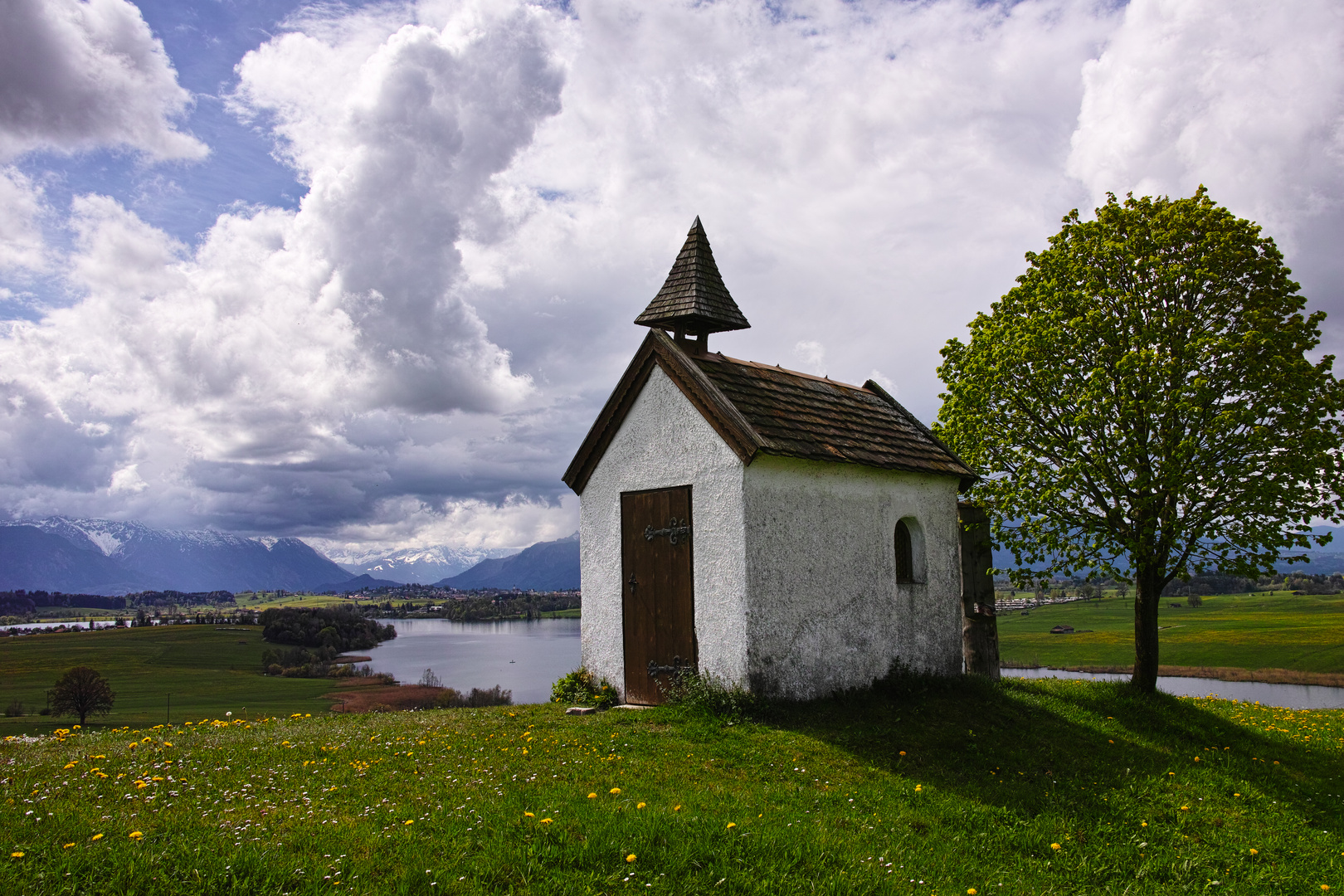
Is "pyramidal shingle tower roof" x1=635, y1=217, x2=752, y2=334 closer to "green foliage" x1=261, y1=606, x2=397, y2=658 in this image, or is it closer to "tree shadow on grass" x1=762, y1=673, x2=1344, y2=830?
"tree shadow on grass" x1=762, y1=673, x2=1344, y2=830

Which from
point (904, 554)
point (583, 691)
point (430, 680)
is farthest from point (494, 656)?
point (904, 554)

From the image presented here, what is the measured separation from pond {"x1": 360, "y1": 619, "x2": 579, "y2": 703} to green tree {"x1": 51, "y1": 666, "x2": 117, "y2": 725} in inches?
1203

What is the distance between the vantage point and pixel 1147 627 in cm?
1532

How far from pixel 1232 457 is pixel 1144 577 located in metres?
2.93

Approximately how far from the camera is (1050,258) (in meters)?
15.4

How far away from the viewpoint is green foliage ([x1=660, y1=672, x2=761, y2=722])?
36.9 feet

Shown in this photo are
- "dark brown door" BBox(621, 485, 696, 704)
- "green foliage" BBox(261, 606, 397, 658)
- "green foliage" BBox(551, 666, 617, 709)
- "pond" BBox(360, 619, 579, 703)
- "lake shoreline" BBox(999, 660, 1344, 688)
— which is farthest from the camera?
"green foliage" BBox(261, 606, 397, 658)

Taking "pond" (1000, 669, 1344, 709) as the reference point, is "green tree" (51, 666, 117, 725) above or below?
below

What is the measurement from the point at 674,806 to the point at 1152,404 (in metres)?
11.0

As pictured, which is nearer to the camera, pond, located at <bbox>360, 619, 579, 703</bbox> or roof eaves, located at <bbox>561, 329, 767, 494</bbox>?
roof eaves, located at <bbox>561, 329, 767, 494</bbox>

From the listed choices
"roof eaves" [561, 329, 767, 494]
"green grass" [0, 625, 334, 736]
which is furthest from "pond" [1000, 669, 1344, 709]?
"green grass" [0, 625, 334, 736]

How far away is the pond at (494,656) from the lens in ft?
298

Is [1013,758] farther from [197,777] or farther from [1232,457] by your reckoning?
[197,777]

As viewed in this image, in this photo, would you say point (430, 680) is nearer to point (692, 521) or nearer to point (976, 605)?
point (976, 605)
